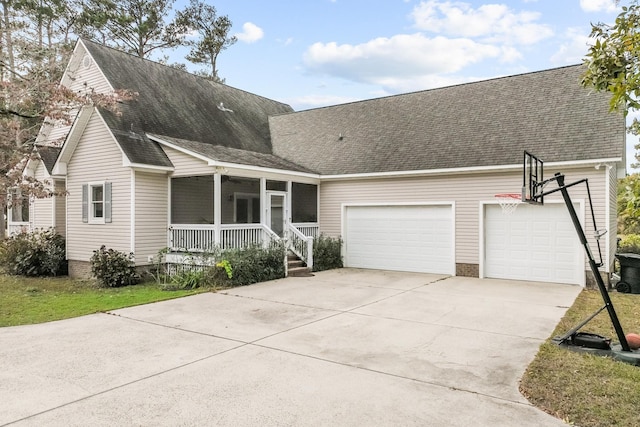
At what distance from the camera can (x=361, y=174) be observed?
549 inches

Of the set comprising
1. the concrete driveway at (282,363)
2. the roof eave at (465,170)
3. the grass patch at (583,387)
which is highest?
the roof eave at (465,170)

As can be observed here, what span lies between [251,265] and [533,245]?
7658 millimetres

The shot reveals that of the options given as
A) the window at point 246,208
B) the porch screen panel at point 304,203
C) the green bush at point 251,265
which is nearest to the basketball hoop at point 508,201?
the green bush at point 251,265

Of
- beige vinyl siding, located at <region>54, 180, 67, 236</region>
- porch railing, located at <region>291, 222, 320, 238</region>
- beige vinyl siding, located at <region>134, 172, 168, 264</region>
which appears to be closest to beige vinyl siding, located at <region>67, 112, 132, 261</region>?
beige vinyl siding, located at <region>134, 172, 168, 264</region>

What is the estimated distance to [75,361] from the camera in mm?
5172

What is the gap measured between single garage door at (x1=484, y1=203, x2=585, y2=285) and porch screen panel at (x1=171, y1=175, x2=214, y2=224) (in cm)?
909

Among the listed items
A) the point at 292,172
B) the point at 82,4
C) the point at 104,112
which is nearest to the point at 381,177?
the point at 292,172

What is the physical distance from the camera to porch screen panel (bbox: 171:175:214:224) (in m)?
13.6

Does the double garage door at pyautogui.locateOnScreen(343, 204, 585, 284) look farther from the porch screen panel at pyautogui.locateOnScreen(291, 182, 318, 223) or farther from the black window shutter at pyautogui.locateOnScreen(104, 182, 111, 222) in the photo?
the black window shutter at pyautogui.locateOnScreen(104, 182, 111, 222)

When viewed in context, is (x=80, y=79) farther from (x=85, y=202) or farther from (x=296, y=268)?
(x=296, y=268)

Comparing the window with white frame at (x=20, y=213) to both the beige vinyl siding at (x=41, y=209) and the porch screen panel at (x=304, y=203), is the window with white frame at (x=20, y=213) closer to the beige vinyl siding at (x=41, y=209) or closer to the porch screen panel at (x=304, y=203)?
the beige vinyl siding at (x=41, y=209)

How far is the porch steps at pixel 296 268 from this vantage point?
1244 cm

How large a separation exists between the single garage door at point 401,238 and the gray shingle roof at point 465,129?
57.1 inches

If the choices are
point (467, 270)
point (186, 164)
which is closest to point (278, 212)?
point (186, 164)
